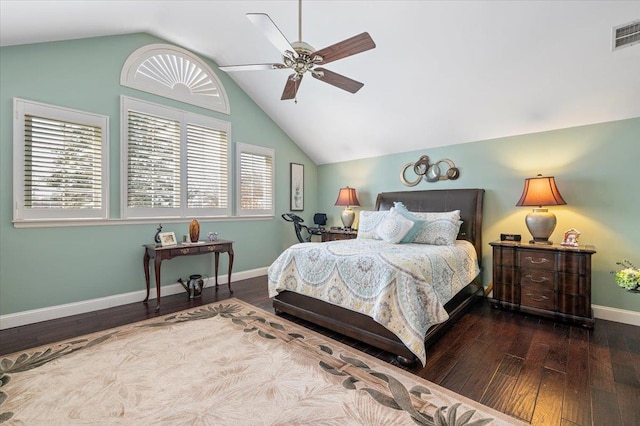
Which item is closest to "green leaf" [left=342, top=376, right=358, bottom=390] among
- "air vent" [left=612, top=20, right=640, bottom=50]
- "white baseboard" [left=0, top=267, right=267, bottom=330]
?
"white baseboard" [left=0, top=267, right=267, bottom=330]

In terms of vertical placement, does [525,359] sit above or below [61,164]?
below

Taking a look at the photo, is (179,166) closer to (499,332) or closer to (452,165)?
(452,165)

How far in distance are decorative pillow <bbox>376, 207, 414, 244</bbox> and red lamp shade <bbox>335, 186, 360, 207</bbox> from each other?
162 centimetres

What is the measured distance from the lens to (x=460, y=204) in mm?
4023

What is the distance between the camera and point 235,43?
3.93 m

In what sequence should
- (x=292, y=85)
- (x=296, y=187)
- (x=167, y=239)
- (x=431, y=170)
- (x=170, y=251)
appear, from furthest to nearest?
(x=296, y=187) → (x=431, y=170) → (x=167, y=239) → (x=170, y=251) → (x=292, y=85)

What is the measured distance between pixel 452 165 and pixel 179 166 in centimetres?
417

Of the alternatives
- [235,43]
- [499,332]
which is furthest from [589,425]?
[235,43]

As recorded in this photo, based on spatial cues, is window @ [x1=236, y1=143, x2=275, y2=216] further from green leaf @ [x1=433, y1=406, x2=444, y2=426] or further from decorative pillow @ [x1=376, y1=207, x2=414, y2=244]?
green leaf @ [x1=433, y1=406, x2=444, y2=426]

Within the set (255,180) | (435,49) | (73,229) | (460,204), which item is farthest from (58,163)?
(460,204)

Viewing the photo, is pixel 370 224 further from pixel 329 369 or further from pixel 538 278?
pixel 329 369

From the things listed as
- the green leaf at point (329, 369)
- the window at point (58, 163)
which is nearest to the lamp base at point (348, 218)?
the green leaf at point (329, 369)

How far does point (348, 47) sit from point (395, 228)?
A: 7.15 feet

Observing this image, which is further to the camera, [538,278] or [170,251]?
[170,251]
